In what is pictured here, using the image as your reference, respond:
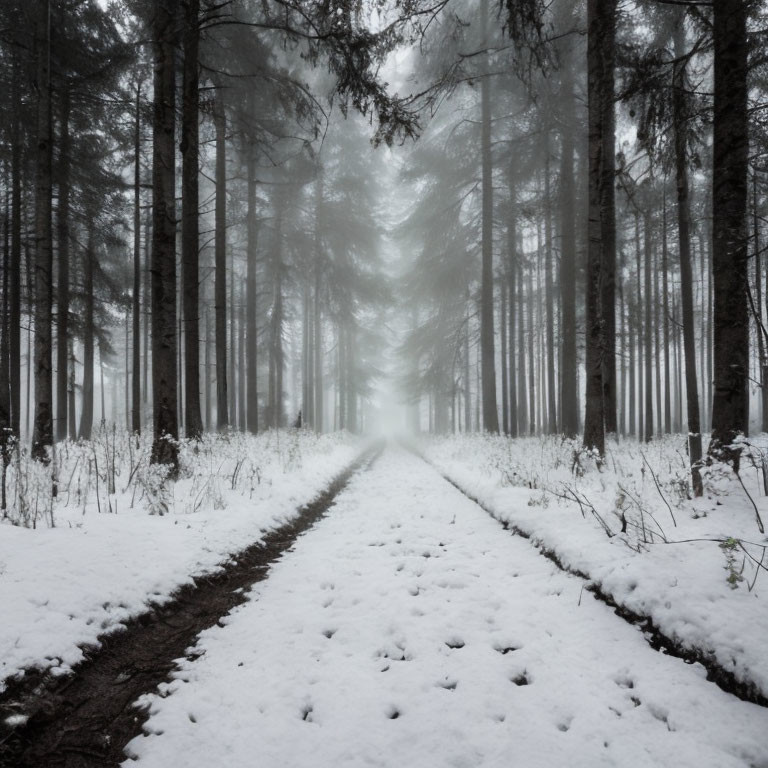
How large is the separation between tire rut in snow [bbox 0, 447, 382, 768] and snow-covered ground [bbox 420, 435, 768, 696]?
2.91 meters

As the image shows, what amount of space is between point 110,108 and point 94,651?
14.3 metres

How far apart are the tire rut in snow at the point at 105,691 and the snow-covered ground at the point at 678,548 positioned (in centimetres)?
291

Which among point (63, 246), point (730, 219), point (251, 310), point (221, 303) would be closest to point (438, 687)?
point (730, 219)

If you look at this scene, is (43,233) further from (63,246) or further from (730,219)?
(730,219)

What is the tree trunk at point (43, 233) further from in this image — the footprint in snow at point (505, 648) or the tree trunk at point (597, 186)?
the tree trunk at point (597, 186)

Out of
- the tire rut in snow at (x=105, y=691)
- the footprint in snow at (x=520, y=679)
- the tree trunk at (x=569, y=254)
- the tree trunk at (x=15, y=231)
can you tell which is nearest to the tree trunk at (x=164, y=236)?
the tire rut in snow at (x=105, y=691)

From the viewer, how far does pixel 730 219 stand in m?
4.37

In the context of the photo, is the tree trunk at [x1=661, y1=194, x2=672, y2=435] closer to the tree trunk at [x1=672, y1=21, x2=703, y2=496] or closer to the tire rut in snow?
the tree trunk at [x1=672, y1=21, x2=703, y2=496]

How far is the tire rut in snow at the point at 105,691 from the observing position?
5.71 feet

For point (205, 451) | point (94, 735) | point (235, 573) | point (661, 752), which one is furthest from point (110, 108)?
point (661, 752)

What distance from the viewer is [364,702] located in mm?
2061

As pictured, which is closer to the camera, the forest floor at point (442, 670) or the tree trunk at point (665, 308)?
the forest floor at point (442, 670)

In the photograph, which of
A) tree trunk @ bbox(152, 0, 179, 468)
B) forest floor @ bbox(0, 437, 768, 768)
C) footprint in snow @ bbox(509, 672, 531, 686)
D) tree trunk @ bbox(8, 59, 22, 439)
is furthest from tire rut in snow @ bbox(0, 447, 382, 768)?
tree trunk @ bbox(8, 59, 22, 439)

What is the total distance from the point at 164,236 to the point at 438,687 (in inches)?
271
